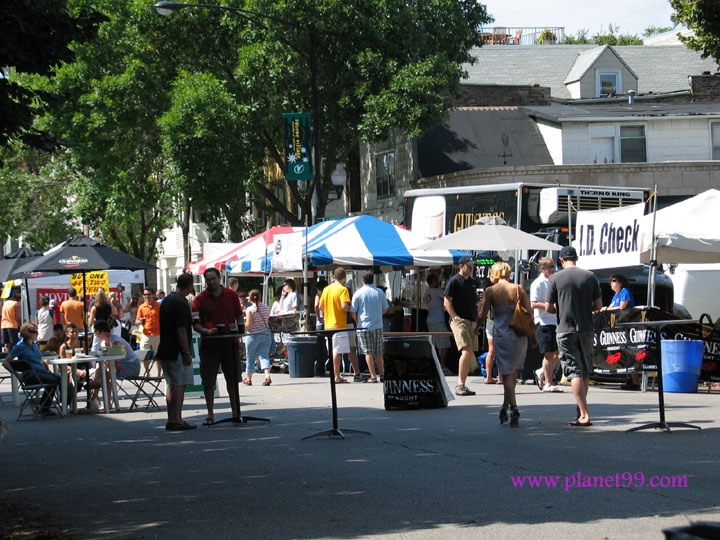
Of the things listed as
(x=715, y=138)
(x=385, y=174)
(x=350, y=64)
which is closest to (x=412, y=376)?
(x=350, y=64)

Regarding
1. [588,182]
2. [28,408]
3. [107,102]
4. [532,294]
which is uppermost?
[107,102]

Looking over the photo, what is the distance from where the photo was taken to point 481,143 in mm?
36156

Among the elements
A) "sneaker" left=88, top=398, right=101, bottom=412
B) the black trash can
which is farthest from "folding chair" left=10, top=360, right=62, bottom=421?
the black trash can

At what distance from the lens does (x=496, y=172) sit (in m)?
32.5

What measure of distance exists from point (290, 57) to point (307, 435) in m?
19.5

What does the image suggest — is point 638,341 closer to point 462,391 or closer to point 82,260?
point 462,391

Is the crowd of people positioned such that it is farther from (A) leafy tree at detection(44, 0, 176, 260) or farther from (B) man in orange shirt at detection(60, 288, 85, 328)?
(A) leafy tree at detection(44, 0, 176, 260)

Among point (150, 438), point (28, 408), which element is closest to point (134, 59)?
point (28, 408)

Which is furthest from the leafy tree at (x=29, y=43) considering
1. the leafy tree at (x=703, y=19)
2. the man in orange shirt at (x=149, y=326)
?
the man in orange shirt at (x=149, y=326)

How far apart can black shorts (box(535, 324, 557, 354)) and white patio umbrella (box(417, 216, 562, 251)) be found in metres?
1.79

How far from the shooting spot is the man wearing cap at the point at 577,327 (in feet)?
35.2

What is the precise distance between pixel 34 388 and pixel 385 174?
24487 mm

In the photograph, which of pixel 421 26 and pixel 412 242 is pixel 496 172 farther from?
pixel 412 242

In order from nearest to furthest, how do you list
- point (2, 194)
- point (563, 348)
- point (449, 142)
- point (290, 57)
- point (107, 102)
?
1. point (563, 348)
2. point (290, 57)
3. point (107, 102)
4. point (449, 142)
5. point (2, 194)
